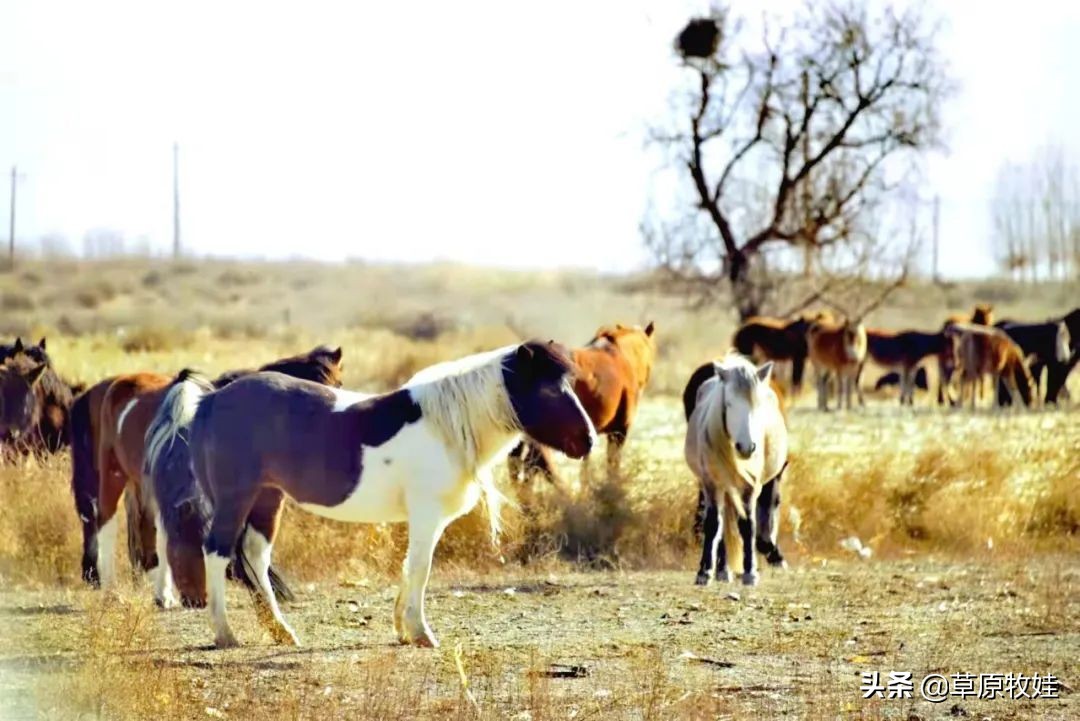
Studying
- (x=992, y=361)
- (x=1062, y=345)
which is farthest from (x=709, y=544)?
(x=1062, y=345)

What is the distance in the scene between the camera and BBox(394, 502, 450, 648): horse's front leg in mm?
8266

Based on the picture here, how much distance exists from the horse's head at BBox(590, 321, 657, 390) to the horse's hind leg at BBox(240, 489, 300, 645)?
5418mm

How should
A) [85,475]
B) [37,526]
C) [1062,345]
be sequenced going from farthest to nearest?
[1062,345] → [37,526] → [85,475]

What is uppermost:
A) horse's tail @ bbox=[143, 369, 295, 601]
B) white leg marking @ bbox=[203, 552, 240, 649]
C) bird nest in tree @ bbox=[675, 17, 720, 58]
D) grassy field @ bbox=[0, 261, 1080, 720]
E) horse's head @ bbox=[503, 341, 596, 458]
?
bird nest in tree @ bbox=[675, 17, 720, 58]

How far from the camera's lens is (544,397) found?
8383 mm

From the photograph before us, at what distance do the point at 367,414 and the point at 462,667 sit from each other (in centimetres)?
150

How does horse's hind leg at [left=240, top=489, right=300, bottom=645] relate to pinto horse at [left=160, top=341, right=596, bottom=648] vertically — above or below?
below

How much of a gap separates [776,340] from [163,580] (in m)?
19.4

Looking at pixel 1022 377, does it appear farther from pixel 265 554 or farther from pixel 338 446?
pixel 338 446

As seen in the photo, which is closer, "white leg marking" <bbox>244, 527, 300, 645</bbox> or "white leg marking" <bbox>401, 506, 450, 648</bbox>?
"white leg marking" <bbox>401, 506, 450, 648</bbox>

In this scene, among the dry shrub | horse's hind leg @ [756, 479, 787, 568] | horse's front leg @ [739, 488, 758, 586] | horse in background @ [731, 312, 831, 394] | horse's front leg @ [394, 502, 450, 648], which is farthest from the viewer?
horse in background @ [731, 312, 831, 394]

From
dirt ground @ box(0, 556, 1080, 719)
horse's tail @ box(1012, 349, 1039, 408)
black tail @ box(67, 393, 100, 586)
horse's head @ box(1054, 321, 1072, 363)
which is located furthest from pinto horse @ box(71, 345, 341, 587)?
horse's head @ box(1054, 321, 1072, 363)

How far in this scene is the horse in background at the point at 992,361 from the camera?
2744 cm

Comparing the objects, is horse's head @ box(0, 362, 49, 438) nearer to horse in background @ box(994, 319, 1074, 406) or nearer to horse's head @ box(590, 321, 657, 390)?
horse's head @ box(590, 321, 657, 390)
